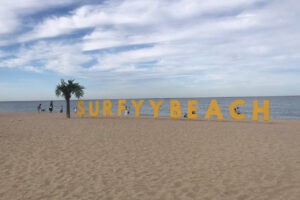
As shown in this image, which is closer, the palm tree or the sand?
the sand

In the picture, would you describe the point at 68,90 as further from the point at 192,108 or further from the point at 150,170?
the point at 150,170

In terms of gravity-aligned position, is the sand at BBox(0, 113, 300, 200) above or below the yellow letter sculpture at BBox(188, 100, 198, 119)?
below

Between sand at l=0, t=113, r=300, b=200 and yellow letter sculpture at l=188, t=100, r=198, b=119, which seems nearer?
sand at l=0, t=113, r=300, b=200

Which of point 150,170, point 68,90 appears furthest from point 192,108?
point 150,170

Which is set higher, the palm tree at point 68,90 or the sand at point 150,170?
the palm tree at point 68,90

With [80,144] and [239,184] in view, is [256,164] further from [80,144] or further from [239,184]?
[80,144]

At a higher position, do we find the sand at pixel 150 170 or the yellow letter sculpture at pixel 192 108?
the yellow letter sculpture at pixel 192 108

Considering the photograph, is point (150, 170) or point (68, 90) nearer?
point (150, 170)

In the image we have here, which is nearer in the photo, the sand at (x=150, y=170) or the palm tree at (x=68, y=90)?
the sand at (x=150, y=170)

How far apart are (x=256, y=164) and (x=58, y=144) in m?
8.57

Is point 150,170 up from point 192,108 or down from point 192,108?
down

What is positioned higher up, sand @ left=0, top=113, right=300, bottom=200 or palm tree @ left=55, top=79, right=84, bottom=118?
palm tree @ left=55, top=79, right=84, bottom=118

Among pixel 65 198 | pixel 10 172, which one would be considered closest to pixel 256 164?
pixel 65 198

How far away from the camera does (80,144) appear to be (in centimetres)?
1313
